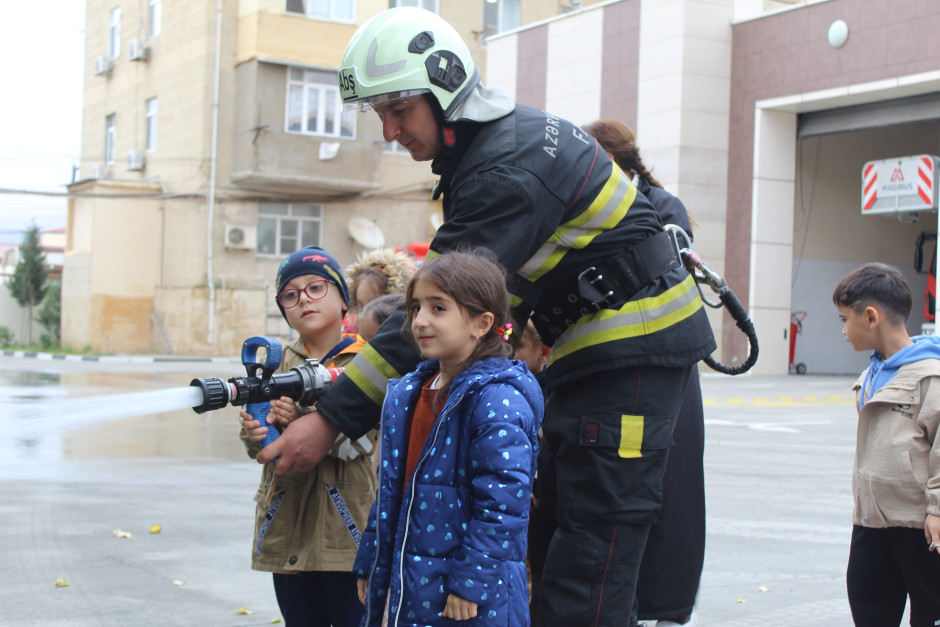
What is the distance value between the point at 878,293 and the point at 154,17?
28.4 m

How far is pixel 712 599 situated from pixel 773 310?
1701 cm

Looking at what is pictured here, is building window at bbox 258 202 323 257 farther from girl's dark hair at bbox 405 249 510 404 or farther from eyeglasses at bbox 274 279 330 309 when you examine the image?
girl's dark hair at bbox 405 249 510 404

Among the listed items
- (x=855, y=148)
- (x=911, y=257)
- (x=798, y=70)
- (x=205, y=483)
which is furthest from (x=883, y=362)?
(x=911, y=257)

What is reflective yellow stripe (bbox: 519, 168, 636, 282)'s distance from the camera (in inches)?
114

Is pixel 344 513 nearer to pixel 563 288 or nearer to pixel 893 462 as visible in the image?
pixel 563 288

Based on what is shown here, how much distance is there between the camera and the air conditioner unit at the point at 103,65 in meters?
31.2

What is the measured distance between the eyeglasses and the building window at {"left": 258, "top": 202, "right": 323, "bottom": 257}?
78.1 ft

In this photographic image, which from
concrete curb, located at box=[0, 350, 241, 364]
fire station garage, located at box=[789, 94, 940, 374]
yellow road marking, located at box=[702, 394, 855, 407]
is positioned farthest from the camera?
concrete curb, located at box=[0, 350, 241, 364]

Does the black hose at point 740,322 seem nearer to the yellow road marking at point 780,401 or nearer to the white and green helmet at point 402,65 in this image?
the white and green helmet at point 402,65

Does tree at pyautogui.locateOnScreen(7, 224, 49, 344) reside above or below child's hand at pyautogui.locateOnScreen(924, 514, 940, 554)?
above

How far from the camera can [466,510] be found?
8.48ft

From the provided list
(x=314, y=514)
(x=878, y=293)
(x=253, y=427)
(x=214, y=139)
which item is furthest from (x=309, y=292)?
(x=214, y=139)

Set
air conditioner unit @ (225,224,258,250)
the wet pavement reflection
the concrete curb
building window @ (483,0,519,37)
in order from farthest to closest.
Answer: building window @ (483,0,519,37)
air conditioner unit @ (225,224,258,250)
the concrete curb
the wet pavement reflection

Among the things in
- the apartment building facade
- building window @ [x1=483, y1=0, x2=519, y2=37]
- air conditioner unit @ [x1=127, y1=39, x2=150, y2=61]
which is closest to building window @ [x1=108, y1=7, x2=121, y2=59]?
the apartment building facade
